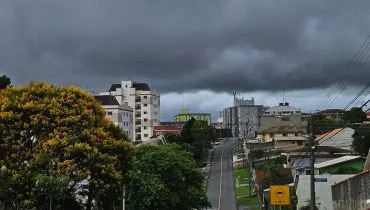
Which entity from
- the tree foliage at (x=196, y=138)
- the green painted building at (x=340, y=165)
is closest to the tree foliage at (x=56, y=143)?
the green painted building at (x=340, y=165)

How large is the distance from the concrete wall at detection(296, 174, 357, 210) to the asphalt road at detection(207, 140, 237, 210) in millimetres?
16189

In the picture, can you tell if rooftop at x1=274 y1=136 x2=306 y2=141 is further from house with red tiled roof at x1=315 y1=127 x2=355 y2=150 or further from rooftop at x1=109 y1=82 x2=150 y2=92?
rooftop at x1=109 y1=82 x2=150 y2=92

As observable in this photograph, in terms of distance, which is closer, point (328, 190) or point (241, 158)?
point (328, 190)

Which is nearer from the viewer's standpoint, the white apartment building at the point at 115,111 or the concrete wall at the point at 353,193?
the concrete wall at the point at 353,193

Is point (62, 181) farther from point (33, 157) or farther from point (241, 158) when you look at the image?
point (241, 158)

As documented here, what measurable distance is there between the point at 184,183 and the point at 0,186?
60.4ft

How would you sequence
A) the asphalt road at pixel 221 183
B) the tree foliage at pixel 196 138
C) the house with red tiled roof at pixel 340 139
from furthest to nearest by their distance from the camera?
the tree foliage at pixel 196 138 → the house with red tiled roof at pixel 340 139 → the asphalt road at pixel 221 183

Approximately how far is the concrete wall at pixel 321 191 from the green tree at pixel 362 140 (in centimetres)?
2379

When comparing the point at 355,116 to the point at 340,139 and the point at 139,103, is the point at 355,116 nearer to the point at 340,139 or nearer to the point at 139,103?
the point at 340,139

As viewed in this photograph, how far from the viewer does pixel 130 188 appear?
4422 cm

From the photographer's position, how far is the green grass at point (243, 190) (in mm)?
73188

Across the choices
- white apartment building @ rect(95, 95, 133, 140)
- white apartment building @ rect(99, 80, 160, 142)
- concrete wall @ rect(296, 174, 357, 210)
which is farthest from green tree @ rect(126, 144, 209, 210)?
white apartment building @ rect(99, 80, 160, 142)

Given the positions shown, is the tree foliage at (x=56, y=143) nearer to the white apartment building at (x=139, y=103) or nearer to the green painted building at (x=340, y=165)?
the green painted building at (x=340, y=165)

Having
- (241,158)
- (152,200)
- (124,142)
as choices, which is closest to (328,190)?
(152,200)
